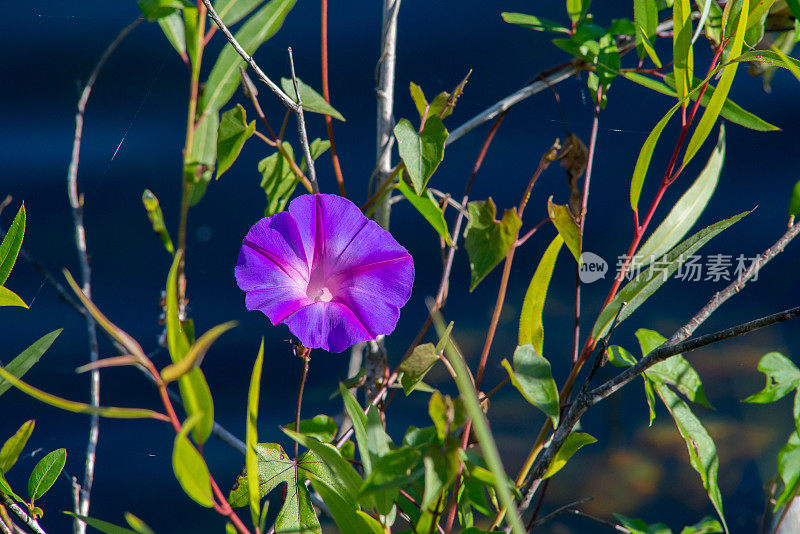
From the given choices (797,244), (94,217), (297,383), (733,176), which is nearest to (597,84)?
(733,176)

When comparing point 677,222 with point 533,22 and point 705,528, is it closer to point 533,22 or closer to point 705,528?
point 533,22

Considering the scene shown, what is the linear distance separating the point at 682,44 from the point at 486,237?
268 mm

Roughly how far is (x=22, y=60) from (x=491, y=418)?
0.95 metres

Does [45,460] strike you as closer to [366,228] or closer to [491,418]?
[366,228]

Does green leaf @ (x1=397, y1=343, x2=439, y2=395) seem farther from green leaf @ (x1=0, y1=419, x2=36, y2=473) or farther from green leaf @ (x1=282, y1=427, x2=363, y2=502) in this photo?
green leaf @ (x1=0, y1=419, x2=36, y2=473)

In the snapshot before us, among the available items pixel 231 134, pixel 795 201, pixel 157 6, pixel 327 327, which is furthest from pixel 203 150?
pixel 795 201

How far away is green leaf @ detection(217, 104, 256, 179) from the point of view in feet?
2.28

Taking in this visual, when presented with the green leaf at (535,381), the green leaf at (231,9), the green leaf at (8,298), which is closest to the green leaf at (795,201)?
the green leaf at (535,381)

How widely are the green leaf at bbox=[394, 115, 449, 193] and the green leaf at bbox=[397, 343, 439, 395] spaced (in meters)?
0.16

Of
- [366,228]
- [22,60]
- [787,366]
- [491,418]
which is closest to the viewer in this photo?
[366,228]

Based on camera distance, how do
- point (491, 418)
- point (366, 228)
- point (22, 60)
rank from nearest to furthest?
point (366, 228) → point (22, 60) → point (491, 418)

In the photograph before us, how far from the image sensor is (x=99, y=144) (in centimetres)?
100

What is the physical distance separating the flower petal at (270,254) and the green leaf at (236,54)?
0.60ft

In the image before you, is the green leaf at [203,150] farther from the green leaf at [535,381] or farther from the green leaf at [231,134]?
the green leaf at [535,381]
